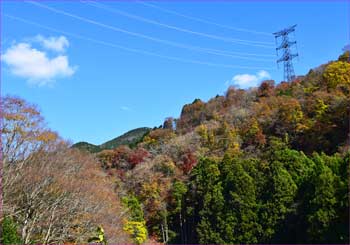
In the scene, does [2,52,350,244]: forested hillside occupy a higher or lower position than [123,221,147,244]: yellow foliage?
higher

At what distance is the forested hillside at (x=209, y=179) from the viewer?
1789 centimetres

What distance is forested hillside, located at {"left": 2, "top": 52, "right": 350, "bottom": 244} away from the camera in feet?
58.7

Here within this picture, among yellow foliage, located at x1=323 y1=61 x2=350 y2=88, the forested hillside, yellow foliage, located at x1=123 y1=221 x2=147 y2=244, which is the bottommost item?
yellow foliage, located at x1=123 y1=221 x2=147 y2=244

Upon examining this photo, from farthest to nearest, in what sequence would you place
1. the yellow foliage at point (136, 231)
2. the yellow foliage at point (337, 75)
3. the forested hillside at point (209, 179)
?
the yellow foliage at point (337, 75) < the yellow foliage at point (136, 231) < the forested hillside at point (209, 179)

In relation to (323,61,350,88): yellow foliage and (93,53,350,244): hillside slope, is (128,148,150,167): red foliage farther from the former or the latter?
(323,61,350,88): yellow foliage

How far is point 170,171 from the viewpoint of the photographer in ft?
112

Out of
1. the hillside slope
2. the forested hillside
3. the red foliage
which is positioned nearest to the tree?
the forested hillside

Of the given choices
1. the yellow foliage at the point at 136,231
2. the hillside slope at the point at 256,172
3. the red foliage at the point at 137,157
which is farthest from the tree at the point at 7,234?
the red foliage at the point at 137,157

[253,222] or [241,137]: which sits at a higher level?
[241,137]

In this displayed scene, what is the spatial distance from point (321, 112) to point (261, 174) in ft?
24.1

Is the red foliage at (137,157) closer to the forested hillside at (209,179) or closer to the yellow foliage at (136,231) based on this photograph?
the forested hillside at (209,179)

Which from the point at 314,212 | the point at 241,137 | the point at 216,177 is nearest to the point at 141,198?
the point at 216,177

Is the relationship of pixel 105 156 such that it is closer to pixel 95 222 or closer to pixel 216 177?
pixel 216 177

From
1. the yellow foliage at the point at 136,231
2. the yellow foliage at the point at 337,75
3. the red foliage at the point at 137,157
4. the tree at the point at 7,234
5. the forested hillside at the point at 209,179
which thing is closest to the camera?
the tree at the point at 7,234
